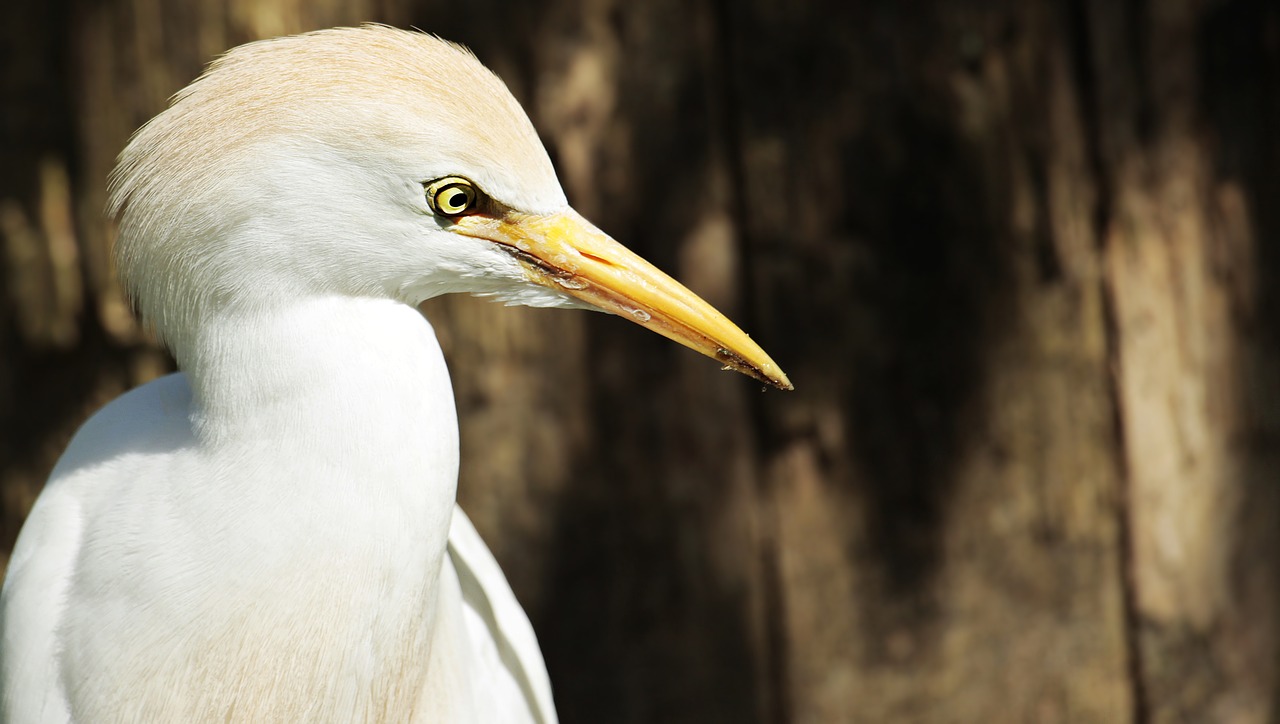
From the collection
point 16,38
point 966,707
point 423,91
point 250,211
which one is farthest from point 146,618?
point 966,707

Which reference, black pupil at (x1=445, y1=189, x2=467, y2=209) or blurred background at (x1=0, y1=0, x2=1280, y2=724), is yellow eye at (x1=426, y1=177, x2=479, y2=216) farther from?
blurred background at (x1=0, y1=0, x2=1280, y2=724)

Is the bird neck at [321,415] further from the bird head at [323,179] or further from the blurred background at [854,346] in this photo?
the blurred background at [854,346]

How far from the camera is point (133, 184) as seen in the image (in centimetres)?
91

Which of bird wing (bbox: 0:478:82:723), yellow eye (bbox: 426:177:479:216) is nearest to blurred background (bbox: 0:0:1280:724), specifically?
bird wing (bbox: 0:478:82:723)

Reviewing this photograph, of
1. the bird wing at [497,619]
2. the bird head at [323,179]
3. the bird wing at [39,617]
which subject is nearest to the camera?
the bird head at [323,179]

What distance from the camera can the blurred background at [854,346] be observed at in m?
1.58

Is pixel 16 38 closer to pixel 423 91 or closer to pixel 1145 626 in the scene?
pixel 423 91

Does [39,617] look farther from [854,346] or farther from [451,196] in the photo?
[854,346]

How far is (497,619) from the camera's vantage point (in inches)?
52.2

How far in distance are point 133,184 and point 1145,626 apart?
5.25ft

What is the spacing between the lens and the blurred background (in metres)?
1.58

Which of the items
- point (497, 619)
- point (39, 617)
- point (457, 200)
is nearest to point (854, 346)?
point (497, 619)

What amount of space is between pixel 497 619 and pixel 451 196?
0.59 m

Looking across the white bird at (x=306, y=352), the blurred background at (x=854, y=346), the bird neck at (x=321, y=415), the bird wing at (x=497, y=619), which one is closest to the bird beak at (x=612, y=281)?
the white bird at (x=306, y=352)
